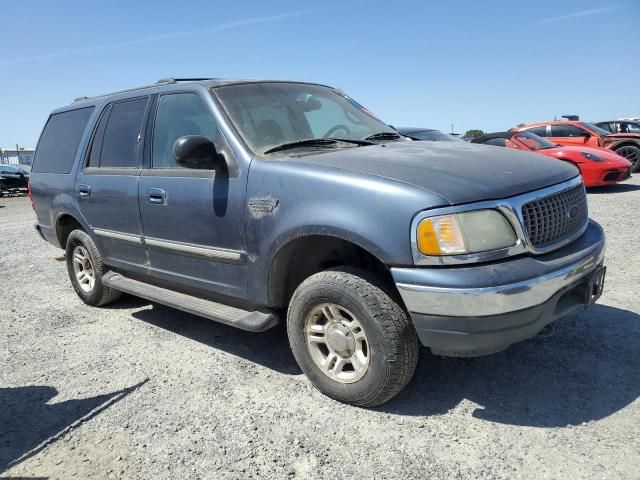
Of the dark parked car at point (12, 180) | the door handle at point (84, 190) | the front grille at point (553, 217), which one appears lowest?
the dark parked car at point (12, 180)

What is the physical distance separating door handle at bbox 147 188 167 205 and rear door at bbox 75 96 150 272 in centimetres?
21

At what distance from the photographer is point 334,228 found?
8.66ft

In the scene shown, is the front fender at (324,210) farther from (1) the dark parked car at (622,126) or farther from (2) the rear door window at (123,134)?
(1) the dark parked car at (622,126)

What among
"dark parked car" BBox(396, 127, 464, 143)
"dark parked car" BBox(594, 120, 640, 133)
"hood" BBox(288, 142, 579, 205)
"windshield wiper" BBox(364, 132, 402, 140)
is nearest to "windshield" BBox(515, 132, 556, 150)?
"dark parked car" BBox(396, 127, 464, 143)

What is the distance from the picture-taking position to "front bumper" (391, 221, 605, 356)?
232 centimetres

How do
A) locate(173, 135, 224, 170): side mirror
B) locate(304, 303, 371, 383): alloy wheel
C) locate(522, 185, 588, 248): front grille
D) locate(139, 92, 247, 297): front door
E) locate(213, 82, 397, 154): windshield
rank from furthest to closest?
locate(213, 82, 397, 154): windshield < locate(139, 92, 247, 297): front door < locate(173, 135, 224, 170): side mirror < locate(304, 303, 371, 383): alloy wheel < locate(522, 185, 588, 248): front grille

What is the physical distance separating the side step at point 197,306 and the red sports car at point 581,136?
11170 mm

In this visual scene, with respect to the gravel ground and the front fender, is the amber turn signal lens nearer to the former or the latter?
the front fender

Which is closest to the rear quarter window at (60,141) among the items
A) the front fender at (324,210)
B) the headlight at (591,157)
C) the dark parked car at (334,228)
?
the dark parked car at (334,228)

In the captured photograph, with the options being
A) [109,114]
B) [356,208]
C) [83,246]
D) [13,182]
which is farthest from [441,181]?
[13,182]

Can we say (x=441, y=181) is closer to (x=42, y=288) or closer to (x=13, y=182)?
(x=42, y=288)

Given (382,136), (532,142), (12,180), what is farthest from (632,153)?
(12,180)

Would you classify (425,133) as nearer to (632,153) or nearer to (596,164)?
(596,164)

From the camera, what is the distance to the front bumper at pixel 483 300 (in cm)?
232
